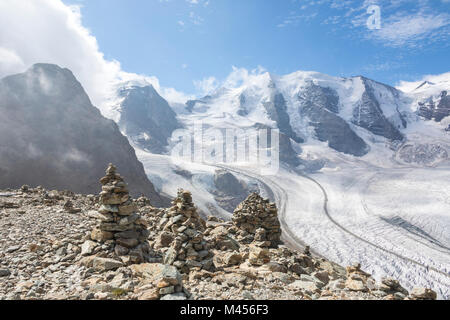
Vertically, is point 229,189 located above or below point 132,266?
below

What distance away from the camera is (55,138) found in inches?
2232

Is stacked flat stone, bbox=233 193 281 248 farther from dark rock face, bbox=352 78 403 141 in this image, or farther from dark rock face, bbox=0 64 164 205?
dark rock face, bbox=352 78 403 141

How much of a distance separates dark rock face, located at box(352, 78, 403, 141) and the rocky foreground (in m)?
198

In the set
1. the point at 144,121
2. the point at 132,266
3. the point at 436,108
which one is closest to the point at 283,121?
the point at 144,121

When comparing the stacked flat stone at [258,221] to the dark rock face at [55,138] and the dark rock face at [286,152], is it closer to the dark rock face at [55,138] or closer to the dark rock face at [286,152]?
the dark rock face at [55,138]

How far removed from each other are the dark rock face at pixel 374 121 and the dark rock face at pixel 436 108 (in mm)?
29651

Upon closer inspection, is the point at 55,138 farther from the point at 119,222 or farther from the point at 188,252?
the point at 188,252

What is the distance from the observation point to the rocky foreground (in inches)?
240

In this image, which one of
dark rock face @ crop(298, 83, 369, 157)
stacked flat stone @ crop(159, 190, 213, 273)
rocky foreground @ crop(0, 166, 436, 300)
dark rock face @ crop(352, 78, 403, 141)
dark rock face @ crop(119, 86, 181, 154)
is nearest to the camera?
rocky foreground @ crop(0, 166, 436, 300)

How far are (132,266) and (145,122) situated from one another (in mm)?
175178

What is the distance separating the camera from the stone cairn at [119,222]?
8664 millimetres

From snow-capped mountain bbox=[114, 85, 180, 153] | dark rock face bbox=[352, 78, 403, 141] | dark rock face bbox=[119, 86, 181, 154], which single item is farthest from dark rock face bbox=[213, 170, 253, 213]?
dark rock face bbox=[352, 78, 403, 141]

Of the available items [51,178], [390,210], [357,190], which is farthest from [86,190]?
[357,190]
